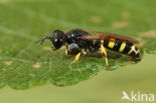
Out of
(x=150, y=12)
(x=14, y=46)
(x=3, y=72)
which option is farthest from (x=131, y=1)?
(x=3, y=72)

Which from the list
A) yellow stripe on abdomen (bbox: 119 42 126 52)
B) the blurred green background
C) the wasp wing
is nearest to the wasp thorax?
the wasp wing

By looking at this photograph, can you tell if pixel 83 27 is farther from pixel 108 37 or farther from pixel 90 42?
pixel 108 37

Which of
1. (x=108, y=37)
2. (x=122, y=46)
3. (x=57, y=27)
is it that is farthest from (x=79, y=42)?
(x=57, y=27)

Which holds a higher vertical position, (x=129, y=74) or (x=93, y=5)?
(x=93, y=5)

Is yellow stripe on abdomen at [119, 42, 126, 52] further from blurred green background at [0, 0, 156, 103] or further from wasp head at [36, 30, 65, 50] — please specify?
wasp head at [36, 30, 65, 50]

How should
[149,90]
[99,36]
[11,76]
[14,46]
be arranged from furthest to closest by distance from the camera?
[14,46] < [99,36] < [149,90] < [11,76]

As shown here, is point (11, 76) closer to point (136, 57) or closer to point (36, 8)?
point (136, 57)

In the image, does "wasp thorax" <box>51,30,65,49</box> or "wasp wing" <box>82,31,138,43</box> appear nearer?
"wasp wing" <box>82,31,138,43</box>

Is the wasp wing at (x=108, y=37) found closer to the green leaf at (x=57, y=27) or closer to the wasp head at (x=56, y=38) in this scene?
the green leaf at (x=57, y=27)
